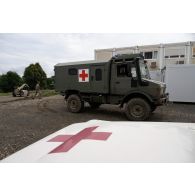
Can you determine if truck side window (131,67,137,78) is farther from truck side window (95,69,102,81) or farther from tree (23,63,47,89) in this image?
tree (23,63,47,89)

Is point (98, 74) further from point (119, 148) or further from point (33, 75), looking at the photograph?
point (33, 75)

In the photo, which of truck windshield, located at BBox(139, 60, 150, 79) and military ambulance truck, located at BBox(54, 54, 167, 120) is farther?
truck windshield, located at BBox(139, 60, 150, 79)

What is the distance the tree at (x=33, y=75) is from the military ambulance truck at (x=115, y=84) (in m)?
33.4

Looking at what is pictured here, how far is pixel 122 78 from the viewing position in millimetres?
6355

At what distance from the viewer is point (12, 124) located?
18.6 ft

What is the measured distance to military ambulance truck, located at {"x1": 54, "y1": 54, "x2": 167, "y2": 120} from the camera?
6000 millimetres

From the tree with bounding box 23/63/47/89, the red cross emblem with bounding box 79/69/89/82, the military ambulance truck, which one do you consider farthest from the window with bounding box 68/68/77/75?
the tree with bounding box 23/63/47/89

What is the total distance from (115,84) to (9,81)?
47.0 meters

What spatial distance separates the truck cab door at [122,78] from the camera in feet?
20.1

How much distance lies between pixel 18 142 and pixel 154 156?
3.69m

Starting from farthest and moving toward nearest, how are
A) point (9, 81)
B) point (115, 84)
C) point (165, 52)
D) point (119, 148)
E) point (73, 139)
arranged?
1. point (9, 81)
2. point (165, 52)
3. point (115, 84)
4. point (73, 139)
5. point (119, 148)

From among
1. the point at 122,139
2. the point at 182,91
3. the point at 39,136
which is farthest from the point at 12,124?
the point at 182,91

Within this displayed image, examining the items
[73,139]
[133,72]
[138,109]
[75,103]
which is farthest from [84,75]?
[73,139]

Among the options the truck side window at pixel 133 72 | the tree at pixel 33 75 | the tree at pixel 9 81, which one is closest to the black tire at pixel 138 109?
the truck side window at pixel 133 72
